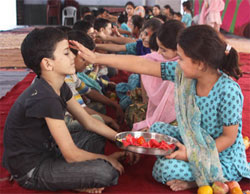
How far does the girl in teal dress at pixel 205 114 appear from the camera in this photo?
154cm

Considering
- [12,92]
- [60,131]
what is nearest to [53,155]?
[60,131]

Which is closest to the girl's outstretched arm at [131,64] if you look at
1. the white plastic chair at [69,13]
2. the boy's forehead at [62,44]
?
the boy's forehead at [62,44]

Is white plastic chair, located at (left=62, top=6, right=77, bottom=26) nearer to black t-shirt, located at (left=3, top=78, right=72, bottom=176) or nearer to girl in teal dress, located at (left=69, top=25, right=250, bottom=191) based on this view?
girl in teal dress, located at (left=69, top=25, right=250, bottom=191)

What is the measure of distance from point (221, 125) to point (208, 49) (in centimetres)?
36

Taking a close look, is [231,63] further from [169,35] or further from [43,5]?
[43,5]

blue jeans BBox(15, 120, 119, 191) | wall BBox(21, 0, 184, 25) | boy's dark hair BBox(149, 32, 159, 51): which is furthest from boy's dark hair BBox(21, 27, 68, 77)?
wall BBox(21, 0, 184, 25)

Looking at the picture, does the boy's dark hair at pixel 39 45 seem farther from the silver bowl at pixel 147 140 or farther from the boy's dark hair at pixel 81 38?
the boy's dark hair at pixel 81 38

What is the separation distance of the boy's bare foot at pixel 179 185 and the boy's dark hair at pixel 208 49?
54 cm

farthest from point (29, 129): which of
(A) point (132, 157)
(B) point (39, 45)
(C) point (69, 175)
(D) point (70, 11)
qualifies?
(D) point (70, 11)

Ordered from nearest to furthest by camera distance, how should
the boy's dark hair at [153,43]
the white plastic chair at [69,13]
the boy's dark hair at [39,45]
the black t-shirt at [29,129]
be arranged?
the black t-shirt at [29,129] < the boy's dark hair at [39,45] < the boy's dark hair at [153,43] < the white plastic chair at [69,13]

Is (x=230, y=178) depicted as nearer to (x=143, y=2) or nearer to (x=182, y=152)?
(x=182, y=152)

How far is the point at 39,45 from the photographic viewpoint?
1.54m

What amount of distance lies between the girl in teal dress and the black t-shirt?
33cm

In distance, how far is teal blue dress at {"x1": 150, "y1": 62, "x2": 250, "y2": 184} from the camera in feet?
5.05
